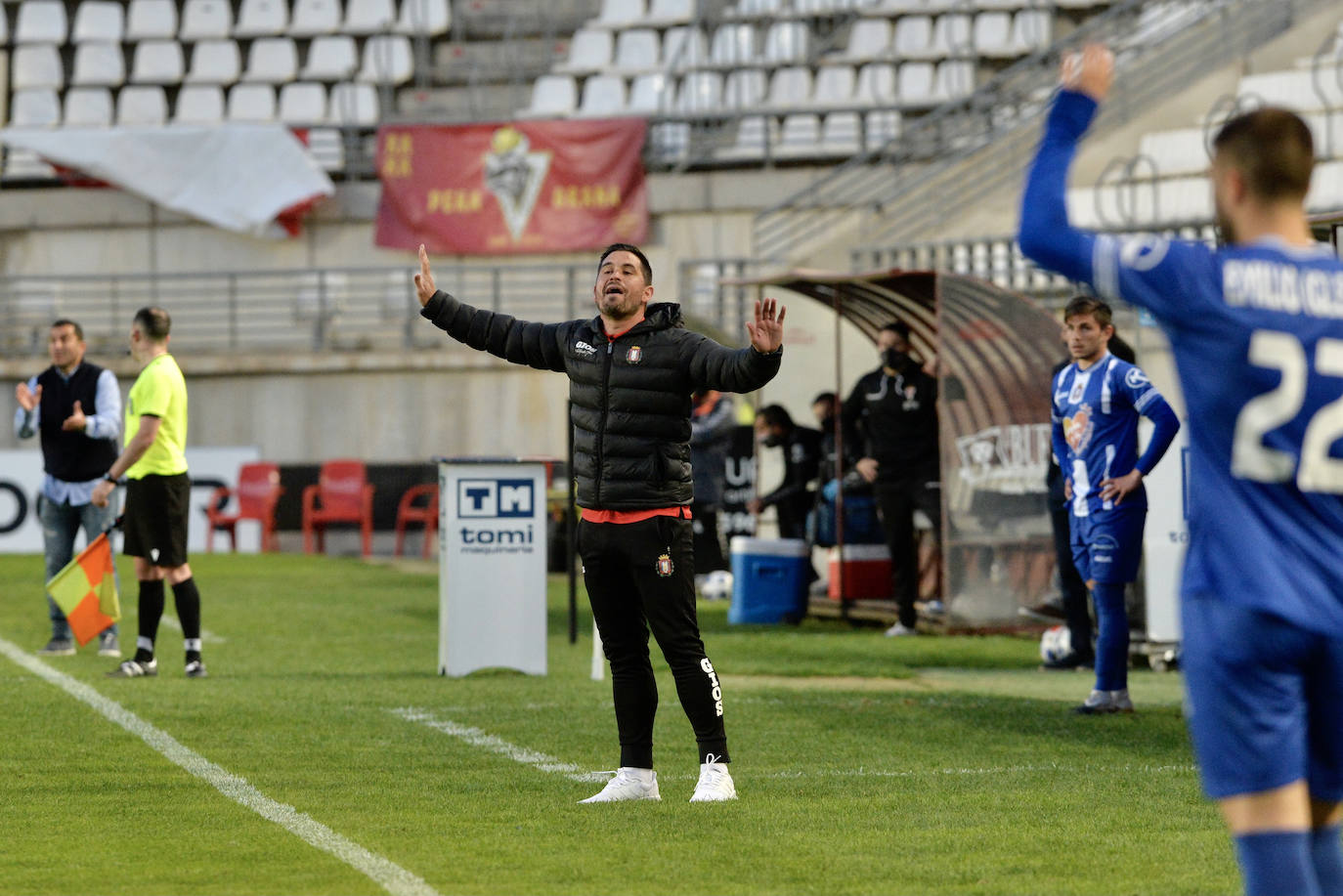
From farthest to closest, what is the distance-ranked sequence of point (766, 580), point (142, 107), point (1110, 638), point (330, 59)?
1. point (330, 59)
2. point (142, 107)
3. point (766, 580)
4. point (1110, 638)

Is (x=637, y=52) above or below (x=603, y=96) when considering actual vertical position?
above

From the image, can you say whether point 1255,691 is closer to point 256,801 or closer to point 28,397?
point 256,801

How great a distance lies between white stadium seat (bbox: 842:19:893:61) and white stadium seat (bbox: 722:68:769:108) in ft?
4.10

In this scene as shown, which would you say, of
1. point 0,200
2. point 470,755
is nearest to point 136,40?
point 0,200

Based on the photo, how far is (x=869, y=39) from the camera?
1128 inches

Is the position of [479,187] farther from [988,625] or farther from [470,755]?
[470,755]

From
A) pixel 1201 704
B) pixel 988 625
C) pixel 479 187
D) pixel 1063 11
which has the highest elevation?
pixel 1063 11

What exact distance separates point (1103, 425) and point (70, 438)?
6.67m

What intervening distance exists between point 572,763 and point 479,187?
20.5 metres

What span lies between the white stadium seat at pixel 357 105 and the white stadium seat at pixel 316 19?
1.44m

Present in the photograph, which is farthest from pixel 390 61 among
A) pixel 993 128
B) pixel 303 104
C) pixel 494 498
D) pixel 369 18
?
pixel 494 498

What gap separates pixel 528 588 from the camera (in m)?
11.7

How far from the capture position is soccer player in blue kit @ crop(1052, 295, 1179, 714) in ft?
30.5

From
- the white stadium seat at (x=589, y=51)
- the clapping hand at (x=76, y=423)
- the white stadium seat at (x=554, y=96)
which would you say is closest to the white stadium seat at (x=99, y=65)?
the white stadium seat at (x=554, y=96)
